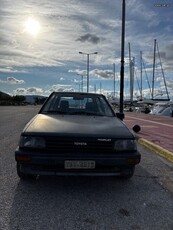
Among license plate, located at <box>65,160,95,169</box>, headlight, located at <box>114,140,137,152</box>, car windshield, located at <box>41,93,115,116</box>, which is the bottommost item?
license plate, located at <box>65,160,95,169</box>

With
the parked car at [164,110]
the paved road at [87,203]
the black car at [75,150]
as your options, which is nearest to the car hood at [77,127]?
the black car at [75,150]

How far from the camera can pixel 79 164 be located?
4.94 meters

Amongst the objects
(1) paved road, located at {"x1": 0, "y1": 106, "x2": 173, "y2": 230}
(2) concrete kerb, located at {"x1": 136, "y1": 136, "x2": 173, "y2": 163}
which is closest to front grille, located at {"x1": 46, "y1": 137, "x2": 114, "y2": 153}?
(1) paved road, located at {"x1": 0, "y1": 106, "x2": 173, "y2": 230}

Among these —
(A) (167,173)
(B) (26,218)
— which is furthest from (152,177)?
(B) (26,218)

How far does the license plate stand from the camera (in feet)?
16.1

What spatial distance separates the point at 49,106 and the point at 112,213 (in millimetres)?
3082

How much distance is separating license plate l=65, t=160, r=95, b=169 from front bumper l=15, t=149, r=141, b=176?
0.13 feet

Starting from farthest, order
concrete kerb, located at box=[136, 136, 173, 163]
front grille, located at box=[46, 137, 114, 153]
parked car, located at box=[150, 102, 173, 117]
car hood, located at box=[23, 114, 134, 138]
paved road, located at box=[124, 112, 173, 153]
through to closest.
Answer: parked car, located at box=[150, 102, 173, 117], paved road, located at box=[124, 112, 173, 153], concrete kerb, located at box=[136, 136, 173, 163], car hood, located at box=[23, 114, 134, 138], front grille, located at box=[46, 137, 114, 153]

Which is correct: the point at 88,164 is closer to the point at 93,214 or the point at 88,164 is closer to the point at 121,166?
the point at 121,166

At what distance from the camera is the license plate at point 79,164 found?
4.92 meters

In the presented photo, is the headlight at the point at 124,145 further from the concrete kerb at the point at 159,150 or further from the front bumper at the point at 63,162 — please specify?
the concrete kerb at the point at 159,150

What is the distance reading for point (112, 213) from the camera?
173 inches

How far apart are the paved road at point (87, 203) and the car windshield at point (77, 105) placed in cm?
134

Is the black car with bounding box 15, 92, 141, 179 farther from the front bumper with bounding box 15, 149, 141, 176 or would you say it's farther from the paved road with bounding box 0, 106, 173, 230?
the paved road with bounding box 0, 106, 173, 230
